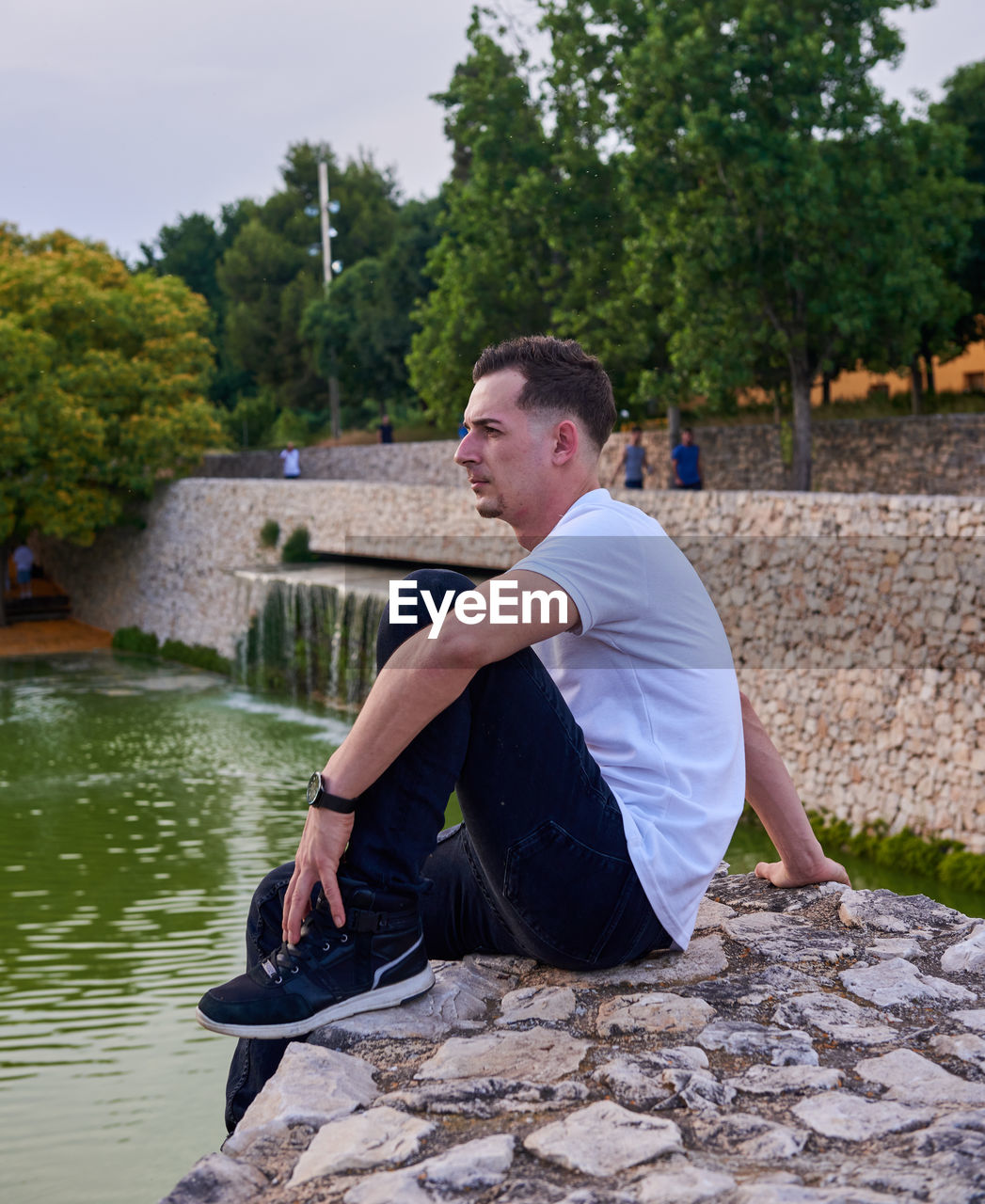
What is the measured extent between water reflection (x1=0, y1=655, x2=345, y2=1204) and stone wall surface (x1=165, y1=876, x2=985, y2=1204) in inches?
94.6

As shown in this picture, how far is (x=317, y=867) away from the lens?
6.85ft

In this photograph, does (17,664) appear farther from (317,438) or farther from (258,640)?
(317,438)

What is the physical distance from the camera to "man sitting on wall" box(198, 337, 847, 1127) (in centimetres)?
204

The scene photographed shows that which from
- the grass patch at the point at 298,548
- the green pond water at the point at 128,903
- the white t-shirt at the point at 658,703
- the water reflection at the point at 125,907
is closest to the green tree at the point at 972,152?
Result: the grass patch at the point at 298,548

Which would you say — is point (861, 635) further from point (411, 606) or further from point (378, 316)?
point (378, 316)

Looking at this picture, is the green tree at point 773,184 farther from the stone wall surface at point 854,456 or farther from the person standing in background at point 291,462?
the person standing in background at point 291,462

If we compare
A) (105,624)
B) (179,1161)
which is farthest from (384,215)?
(179,1161)

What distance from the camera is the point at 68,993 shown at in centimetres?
635

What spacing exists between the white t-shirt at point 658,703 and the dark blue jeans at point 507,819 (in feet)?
0.26

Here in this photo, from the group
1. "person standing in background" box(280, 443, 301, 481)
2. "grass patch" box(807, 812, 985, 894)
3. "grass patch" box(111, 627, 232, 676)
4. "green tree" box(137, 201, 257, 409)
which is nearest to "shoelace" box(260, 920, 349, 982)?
"grass patch" box(807, 812, 985, 894)

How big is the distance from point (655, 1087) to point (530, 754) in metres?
0.54

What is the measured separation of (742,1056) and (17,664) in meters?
20.7

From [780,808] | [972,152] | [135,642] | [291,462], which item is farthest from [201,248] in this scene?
[780,808]

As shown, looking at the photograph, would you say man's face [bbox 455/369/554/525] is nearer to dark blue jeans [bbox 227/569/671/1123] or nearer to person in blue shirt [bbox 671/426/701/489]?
dark blue jeans [bbox 227/569/671/1123]
